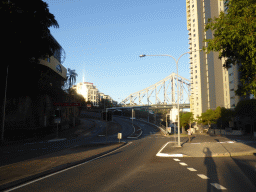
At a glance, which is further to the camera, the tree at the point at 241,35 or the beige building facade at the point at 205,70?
the beige building facade at the point at 205,70

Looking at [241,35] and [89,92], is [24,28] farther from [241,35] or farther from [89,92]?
[89,92]

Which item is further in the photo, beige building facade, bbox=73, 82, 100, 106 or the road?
beige building facade, bbox=73, 82, 100, 106

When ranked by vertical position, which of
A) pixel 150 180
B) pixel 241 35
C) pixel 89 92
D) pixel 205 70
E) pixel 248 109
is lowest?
pixel 150 180

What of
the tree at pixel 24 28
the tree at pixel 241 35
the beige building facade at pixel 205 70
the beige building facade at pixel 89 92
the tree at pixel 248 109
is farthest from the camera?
the beige building facade at pixel 89 92

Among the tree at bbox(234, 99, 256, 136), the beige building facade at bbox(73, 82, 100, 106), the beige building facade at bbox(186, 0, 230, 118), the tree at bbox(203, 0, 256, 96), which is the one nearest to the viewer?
the tree at bbox(203, 0, 256, 96)

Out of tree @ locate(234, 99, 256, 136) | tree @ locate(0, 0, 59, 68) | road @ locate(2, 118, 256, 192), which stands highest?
tree @ locate(0, 0, 59, 68)

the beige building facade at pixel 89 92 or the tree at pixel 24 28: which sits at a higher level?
the beige building facade at pixel 89 92

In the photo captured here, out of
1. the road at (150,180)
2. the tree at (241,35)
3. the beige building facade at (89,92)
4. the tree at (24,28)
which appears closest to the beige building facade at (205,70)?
the tree at (24,28)

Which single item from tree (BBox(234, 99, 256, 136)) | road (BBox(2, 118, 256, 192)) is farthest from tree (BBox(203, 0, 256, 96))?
tree (BBox(234, 99, 256, 136))

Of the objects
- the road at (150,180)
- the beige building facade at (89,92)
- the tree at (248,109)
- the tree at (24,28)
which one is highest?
the beige building facade at (89,92)

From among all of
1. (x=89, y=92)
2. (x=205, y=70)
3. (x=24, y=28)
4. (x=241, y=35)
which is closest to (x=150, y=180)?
(x=241, y=35)

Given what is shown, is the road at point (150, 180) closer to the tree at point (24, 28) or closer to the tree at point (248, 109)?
the tree at point (24, 28)

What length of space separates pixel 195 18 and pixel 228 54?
8916 cm

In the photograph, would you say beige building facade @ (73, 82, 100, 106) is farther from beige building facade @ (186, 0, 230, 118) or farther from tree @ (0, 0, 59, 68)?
tree @ (0, 0, 59, 68)
